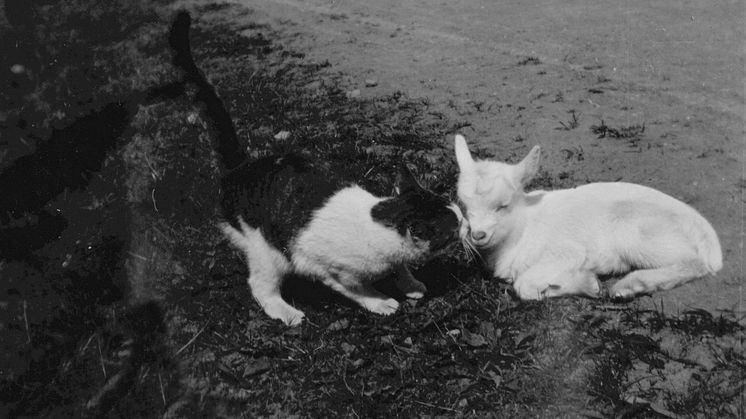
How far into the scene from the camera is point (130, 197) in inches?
170

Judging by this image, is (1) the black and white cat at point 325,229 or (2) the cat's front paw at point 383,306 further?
(2) the cat's front paw at point 383,306

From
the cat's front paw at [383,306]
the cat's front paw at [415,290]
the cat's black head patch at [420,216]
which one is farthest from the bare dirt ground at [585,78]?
the cat's front paw at [383,306]

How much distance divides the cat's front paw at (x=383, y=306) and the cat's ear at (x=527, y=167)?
1.01m

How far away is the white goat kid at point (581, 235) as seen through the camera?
306 cm

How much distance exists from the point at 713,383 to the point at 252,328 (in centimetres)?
242

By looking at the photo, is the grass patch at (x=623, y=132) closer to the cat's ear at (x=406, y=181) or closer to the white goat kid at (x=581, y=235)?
the white goat kid at (x=581, y=235)

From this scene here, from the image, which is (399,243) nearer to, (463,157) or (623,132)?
(463,157)

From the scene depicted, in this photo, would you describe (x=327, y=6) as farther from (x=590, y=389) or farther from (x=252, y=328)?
(x=590, y=389)

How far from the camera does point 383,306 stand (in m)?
3.37

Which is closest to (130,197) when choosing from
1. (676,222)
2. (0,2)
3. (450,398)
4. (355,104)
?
(355,104)

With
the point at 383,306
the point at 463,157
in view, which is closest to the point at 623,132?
the point at 463,157

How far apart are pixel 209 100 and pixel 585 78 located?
348 cm

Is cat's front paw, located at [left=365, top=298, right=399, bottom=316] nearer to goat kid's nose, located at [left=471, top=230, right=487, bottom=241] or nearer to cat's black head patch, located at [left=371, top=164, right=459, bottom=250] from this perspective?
cat's black head patch, located at [left=371, top=164, right=459, bottom=250]

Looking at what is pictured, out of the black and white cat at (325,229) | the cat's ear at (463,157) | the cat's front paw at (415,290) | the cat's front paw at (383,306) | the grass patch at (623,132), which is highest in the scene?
the cat's ear at (463,157)
